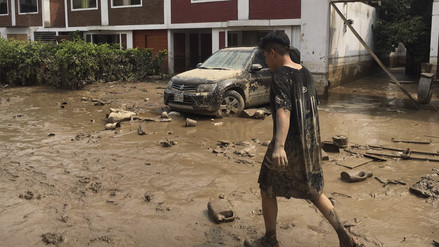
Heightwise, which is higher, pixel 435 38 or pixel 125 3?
pixel 125 3

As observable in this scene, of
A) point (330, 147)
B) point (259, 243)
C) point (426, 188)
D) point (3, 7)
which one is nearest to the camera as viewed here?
point (259, 243)

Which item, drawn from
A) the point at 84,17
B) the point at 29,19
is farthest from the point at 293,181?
the point at 29,19

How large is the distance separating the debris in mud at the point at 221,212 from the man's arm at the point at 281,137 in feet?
4.09

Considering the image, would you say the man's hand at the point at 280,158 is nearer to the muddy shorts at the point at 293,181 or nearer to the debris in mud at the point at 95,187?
the muddy shorts at the point at 293,181

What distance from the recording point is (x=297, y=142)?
3375mm

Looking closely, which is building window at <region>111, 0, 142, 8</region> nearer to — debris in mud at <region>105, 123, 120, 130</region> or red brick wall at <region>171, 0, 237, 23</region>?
red brick wall at <region>171, 0, 237, 23</region>

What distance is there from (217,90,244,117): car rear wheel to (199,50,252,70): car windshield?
0.83 metres

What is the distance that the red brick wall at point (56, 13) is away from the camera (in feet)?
86.2

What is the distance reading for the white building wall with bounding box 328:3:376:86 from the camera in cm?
1476

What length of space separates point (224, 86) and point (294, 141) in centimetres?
632

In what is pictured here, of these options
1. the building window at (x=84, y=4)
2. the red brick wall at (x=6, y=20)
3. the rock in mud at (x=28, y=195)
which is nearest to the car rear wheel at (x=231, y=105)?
the rock in mud at (x=28, y=195)

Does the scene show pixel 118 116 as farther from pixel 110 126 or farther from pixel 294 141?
pixel 294 141

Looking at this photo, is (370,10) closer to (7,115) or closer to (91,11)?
(91,11)

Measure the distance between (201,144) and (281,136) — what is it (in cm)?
445
